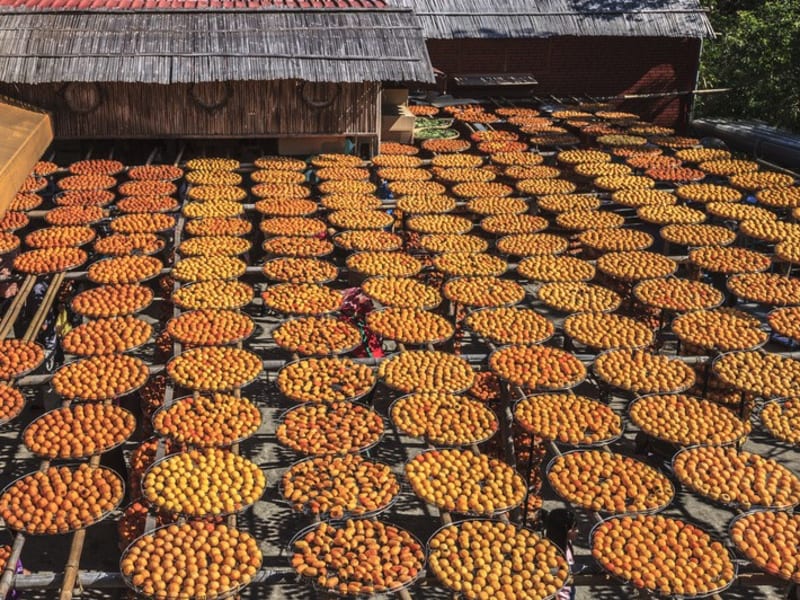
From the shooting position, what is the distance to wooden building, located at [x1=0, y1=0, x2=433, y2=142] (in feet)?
61.4

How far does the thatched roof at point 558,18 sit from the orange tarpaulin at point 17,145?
1551cm

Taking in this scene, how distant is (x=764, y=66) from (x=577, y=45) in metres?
6.31

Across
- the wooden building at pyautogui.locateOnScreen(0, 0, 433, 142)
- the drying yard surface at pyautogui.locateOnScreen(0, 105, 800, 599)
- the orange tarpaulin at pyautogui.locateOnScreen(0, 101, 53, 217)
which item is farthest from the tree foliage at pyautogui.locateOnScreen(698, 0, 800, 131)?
the orange tarpaulin at pyautogui.locateOnScreen(0, 101, 53, 217)

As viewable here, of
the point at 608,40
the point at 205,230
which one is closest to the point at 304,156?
the point at 205,230

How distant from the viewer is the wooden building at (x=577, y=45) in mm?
26406

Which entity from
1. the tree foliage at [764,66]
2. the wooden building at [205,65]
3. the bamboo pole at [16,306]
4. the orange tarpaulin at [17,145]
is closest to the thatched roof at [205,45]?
the wooden building at [205,65]

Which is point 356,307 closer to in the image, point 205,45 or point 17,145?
point 17,145

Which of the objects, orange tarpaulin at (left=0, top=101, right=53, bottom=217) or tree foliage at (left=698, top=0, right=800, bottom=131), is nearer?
orange tarpaulin at (left=0, top=101, right=53, bottom=217)

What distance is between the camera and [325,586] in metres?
7.71

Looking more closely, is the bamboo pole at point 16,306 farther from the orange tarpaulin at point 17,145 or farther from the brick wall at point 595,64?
the brick wall at point 595,64

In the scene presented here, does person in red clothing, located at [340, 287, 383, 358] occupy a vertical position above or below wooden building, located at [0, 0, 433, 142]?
below

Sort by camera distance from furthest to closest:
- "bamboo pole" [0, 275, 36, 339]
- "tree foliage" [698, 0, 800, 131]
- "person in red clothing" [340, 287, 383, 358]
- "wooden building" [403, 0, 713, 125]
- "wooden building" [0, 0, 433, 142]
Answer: "tree foliage" [698, 0, 800, 131]
"wooden building" [403, 0, 713, 125]
"wooden building" [0, 0, 433, 142]
"person in red clothing" [340, 287, 383, 358]
"bamboo pole" [0, 275, 36, 339]

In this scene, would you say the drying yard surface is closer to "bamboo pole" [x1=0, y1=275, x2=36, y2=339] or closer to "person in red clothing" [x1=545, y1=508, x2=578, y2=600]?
"bamboo pole" [x1=0, y1=275, x2=36, y2=339]

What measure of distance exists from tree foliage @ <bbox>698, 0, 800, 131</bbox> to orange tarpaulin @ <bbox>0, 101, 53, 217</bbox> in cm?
2329
